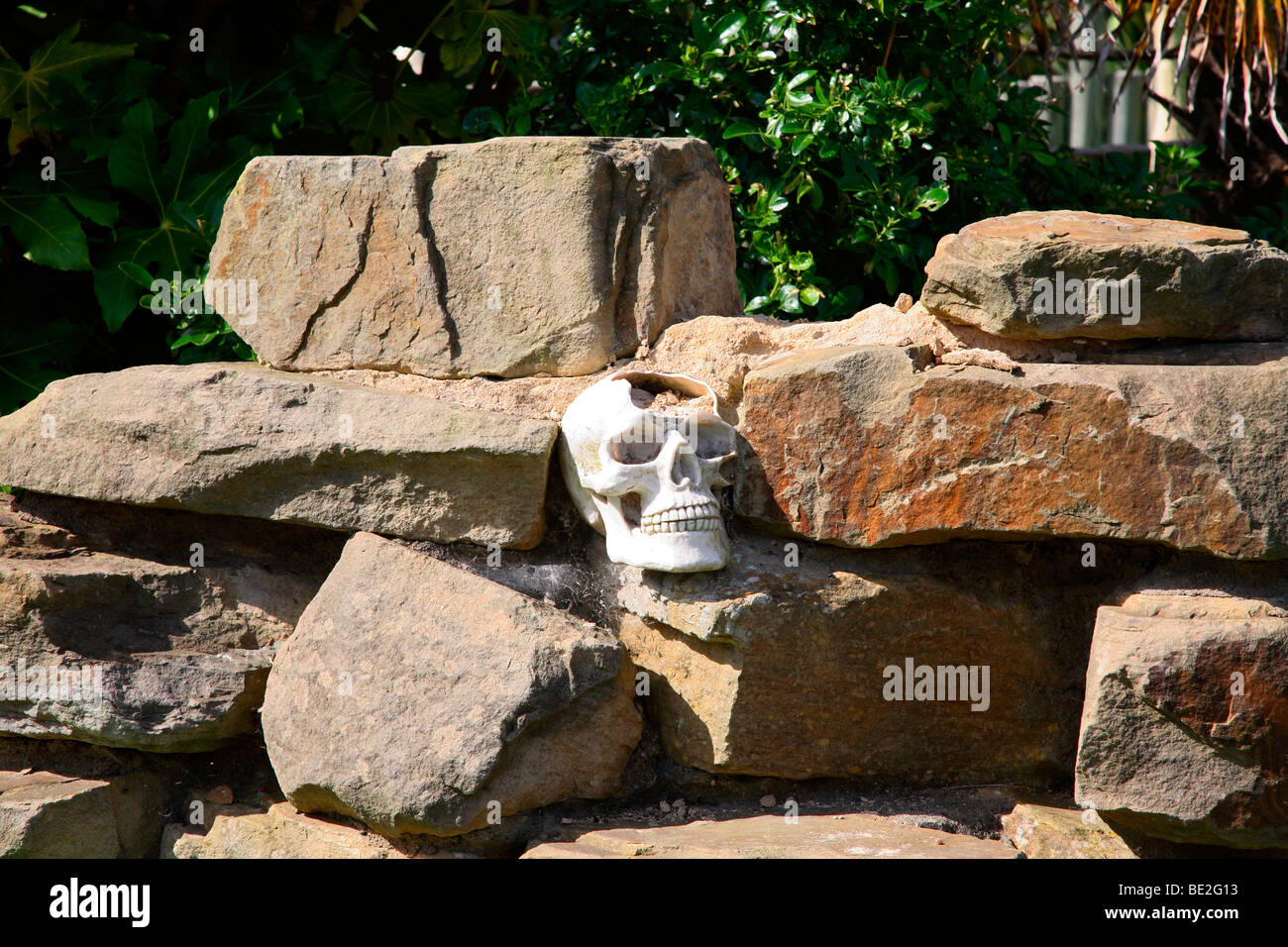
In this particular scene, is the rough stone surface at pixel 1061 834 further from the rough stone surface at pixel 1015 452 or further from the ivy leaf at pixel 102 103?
the ivy leaf at pixel 102 103

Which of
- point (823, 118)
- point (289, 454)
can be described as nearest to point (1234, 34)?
point (823, 118)

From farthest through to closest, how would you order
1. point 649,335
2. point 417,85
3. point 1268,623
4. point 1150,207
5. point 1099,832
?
1. point 417,85
2. point 1150,207
3. point 649,335
4. point 1099,832
5. point 1268,623

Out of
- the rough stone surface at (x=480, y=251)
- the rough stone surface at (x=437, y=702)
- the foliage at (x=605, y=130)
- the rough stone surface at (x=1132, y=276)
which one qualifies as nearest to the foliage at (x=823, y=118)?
the foliage at (x=605, y=130)

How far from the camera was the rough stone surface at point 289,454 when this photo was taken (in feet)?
8.99

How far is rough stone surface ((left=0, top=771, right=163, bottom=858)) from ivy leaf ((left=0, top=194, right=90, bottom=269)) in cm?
167

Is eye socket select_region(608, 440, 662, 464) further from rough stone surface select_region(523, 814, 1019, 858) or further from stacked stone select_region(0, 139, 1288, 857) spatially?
rough stone surface select_region(523, 814, 1019, 858)

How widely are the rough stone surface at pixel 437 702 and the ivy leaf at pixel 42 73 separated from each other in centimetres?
224

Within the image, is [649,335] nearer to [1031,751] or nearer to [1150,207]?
[1031,751]

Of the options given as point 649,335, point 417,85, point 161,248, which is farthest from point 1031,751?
point 417,85

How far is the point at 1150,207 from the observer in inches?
167

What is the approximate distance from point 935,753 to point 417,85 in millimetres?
3243

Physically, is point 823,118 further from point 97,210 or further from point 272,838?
point 272,838

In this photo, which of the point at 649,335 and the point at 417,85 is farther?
the point at 417,85

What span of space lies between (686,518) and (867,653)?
0.49 meters
